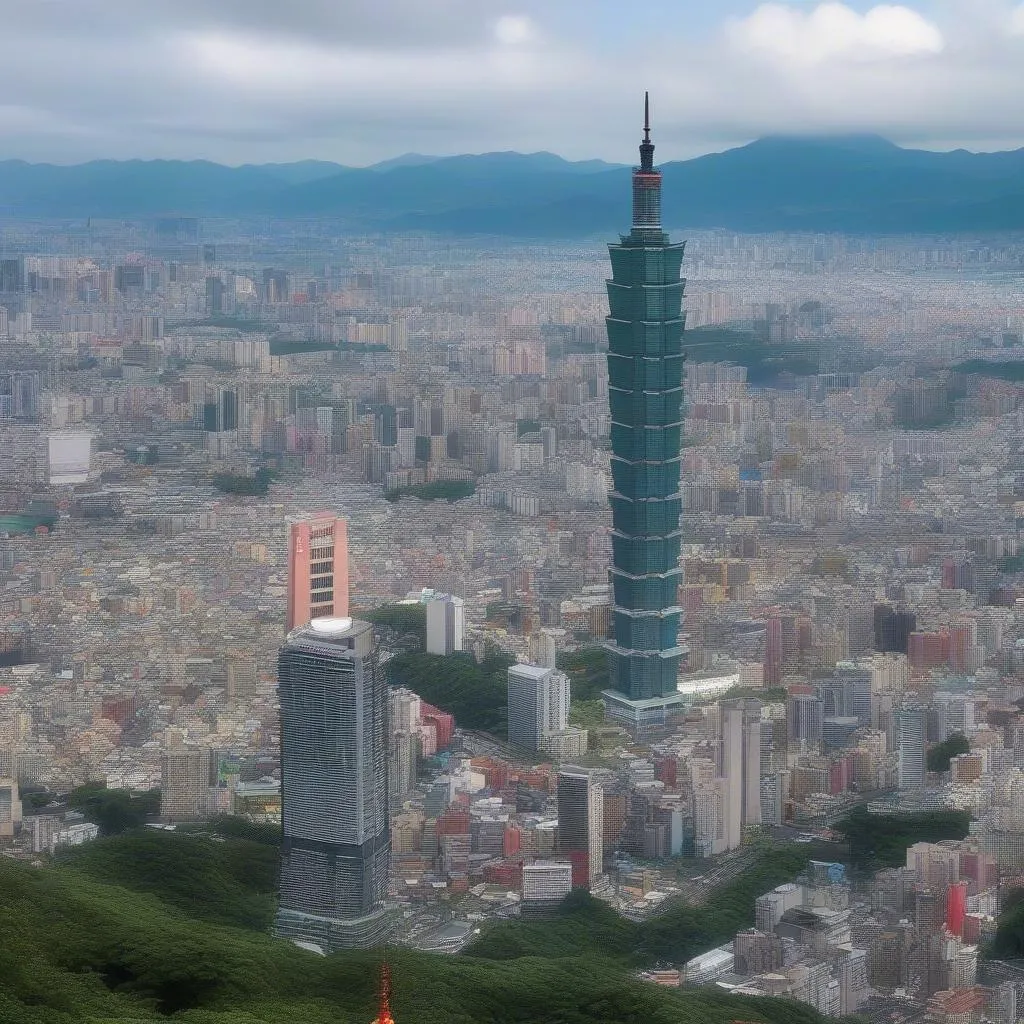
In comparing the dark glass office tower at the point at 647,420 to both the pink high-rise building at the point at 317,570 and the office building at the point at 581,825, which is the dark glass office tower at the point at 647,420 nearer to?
the pink high-rise building at the point at 317,570

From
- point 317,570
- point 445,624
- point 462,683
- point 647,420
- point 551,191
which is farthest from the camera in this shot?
point 551,191

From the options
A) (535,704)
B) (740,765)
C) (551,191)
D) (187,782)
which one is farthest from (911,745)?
(551,191)

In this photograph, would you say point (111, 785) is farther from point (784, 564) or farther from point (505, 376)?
point (505, 376)

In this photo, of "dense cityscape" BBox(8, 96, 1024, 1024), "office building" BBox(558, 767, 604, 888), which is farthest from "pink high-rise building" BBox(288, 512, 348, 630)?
"office building" BBox(558, 767, 604, 888)

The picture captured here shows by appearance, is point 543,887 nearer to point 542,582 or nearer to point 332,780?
point 332,780

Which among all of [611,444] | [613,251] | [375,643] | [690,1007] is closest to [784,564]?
[611,444]

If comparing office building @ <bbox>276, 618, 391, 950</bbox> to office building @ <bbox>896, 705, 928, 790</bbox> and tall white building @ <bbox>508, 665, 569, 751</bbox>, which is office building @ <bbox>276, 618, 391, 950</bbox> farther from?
office building @ <bbox>896, 705, 928, 790</bbox>
